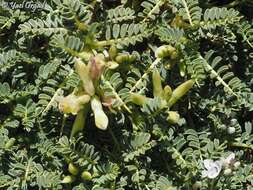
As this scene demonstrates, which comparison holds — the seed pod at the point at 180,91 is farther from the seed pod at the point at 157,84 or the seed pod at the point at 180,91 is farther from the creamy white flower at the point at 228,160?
the creamy white flower at the point at 228,160

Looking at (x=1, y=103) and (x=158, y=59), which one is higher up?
(x=158, y=59)

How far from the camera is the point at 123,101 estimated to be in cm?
172

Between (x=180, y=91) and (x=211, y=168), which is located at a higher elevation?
(x=180, y=91)

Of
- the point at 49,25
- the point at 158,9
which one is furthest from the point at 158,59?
the point at 49,25

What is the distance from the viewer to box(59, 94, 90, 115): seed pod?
65.1 inches

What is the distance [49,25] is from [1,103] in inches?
10.2

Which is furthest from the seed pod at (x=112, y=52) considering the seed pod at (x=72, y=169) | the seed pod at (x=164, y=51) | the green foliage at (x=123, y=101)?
the seed pod at (x=72, y=169)

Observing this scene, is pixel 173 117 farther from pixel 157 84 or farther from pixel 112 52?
pixel 112 52

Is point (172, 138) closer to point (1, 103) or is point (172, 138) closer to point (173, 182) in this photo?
point (173, 182)

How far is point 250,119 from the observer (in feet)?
6.51

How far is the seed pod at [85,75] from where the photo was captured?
5.37ft

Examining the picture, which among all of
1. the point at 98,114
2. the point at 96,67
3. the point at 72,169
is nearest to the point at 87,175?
the point at 72,169

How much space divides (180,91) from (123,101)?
0.51 ft

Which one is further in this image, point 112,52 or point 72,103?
point 112,52
